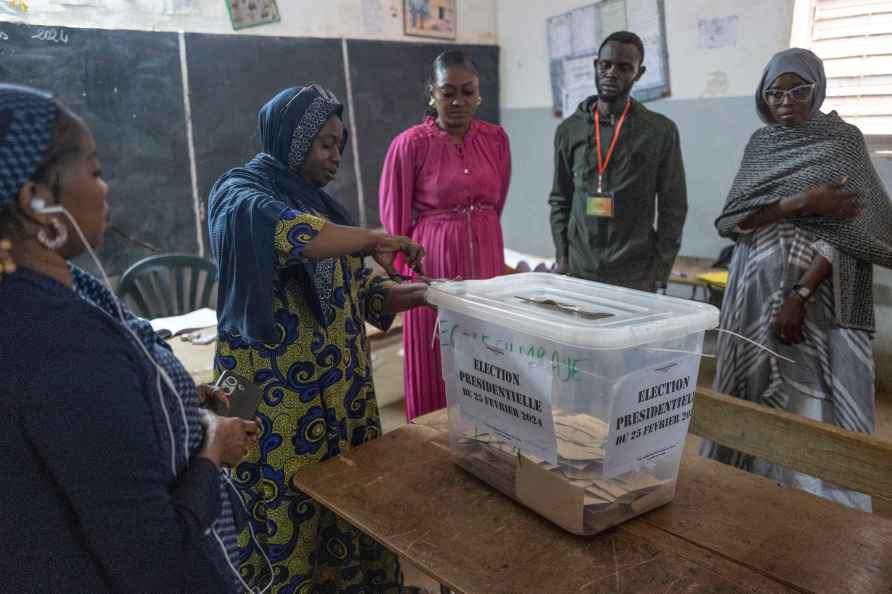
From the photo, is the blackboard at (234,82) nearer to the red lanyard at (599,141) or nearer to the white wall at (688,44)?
the white wall at (688,44)

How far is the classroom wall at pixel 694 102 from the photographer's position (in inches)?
140

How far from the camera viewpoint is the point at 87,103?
10.0ft

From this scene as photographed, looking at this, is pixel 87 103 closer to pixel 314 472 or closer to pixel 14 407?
pixel 314 472

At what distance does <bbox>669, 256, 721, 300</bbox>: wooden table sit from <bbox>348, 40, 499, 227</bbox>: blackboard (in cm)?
202

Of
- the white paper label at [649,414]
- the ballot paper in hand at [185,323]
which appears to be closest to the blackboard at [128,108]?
the ballot paper in hand at [185,323]

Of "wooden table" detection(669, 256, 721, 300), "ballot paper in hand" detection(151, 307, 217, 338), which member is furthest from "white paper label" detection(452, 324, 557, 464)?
"wooden table" detection(669, 256, 721, 300)

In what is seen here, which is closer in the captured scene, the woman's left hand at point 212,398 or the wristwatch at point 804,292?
the woman's left hand at point 212,398

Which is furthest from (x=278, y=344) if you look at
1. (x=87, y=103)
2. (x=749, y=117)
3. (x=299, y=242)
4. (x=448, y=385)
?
(x=749, y=117)

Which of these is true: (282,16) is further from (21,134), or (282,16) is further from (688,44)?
(21,134)

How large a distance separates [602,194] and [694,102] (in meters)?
1.90

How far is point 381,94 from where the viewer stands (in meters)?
4.22

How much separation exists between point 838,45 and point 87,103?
A: 393cm

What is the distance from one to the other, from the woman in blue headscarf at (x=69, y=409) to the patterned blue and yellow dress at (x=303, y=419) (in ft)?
1.80

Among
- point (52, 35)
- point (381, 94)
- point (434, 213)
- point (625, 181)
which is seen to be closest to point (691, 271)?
point (625, 181)
